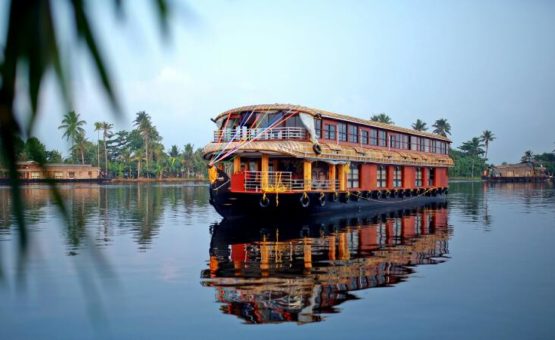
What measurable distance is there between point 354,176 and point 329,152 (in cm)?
429

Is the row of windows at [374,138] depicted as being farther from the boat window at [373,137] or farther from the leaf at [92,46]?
the leaf at [92,46]

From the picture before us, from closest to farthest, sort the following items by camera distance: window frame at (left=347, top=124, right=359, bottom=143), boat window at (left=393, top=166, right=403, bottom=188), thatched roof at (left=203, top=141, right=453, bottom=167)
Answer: thatched roof at (left=203, top=141, right=453, bottom=167) < window frame at (left=347, top=124, right=359, bottom=143) < boat window at (left=393, top=166, right=403, bottom=188)

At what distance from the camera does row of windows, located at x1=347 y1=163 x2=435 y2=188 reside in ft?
94.8

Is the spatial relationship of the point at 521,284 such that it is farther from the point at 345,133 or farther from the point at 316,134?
the point at 345,133

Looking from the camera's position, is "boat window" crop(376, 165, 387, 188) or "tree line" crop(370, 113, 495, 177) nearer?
"boat window" crop(376, 165, 387, 188)

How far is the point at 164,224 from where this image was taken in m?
23.2

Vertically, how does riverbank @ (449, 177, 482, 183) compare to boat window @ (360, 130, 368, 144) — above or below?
below

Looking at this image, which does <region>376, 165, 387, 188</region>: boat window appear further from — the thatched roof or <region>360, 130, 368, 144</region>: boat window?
<region>360, 130, 368, 144</region>: boat window

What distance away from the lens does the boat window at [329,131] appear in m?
26.7

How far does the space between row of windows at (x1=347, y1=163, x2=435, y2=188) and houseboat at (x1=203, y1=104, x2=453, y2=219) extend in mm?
61

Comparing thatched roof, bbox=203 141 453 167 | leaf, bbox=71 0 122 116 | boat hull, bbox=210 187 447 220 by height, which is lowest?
boat hull, bbox=210 187 447 220

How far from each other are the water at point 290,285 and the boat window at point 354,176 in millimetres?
8680

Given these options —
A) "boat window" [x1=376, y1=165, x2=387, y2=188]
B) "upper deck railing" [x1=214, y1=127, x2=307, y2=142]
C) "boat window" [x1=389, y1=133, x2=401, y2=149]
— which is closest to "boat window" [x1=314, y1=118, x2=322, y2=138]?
"upper deck railing" [x1=214, y1=127, x2=307, y2=142]

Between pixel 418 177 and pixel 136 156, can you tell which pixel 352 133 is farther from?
pixel 136 156
